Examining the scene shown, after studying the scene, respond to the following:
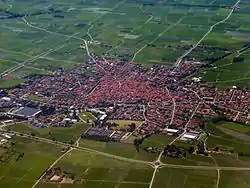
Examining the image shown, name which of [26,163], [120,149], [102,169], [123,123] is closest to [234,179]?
[120,149]

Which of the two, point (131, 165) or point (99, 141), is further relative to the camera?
point (99, 141)

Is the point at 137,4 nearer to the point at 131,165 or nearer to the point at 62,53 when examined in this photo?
the point at 62,53

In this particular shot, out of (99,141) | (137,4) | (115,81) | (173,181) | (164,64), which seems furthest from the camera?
(137,4)

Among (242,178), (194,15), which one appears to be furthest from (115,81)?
(194,15)

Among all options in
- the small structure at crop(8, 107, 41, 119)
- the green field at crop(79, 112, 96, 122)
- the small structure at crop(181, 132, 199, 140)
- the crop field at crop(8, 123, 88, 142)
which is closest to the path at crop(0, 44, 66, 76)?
the small structure at crop(8, 107, 41, 119)

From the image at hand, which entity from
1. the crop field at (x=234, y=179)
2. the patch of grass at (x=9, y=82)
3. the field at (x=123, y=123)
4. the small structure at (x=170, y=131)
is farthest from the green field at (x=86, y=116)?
the crop field at (x=234, y=179)

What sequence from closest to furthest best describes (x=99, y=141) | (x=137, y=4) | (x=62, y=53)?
1. (x=99, y=141)
2. (x=62, y=53)
3. (x=137, y=4)

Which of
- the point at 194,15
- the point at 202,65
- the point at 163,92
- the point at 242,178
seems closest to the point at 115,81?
the point at 163,92
